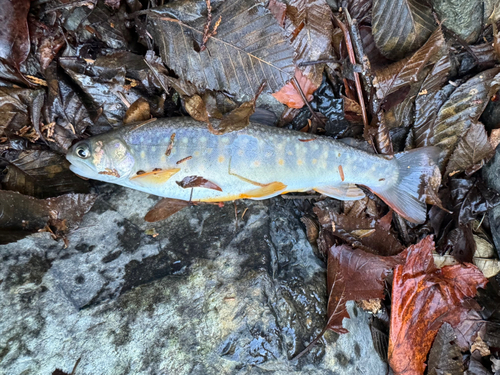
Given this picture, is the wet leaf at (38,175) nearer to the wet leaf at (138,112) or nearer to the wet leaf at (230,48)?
the wet leaf at (138,112)

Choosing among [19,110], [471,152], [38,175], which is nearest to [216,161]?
[38,175]

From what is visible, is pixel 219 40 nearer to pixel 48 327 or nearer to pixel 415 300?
pixel 48 327

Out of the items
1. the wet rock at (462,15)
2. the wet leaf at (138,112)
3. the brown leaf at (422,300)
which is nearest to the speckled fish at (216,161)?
the wet leaf at (138,112)

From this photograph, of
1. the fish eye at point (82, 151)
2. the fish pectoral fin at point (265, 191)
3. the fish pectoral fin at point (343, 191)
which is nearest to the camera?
the fish eye at point (82, 151)

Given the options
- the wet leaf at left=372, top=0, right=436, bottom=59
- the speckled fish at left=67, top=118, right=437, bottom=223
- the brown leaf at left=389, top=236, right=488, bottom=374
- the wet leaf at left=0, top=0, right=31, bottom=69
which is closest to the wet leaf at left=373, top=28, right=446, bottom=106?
the wet leaf at left=372, top=0, right=436, bottom=59

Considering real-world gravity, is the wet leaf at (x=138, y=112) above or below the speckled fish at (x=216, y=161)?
above

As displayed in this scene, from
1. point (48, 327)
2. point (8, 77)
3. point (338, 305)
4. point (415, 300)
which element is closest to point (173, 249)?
point (48, 327)
